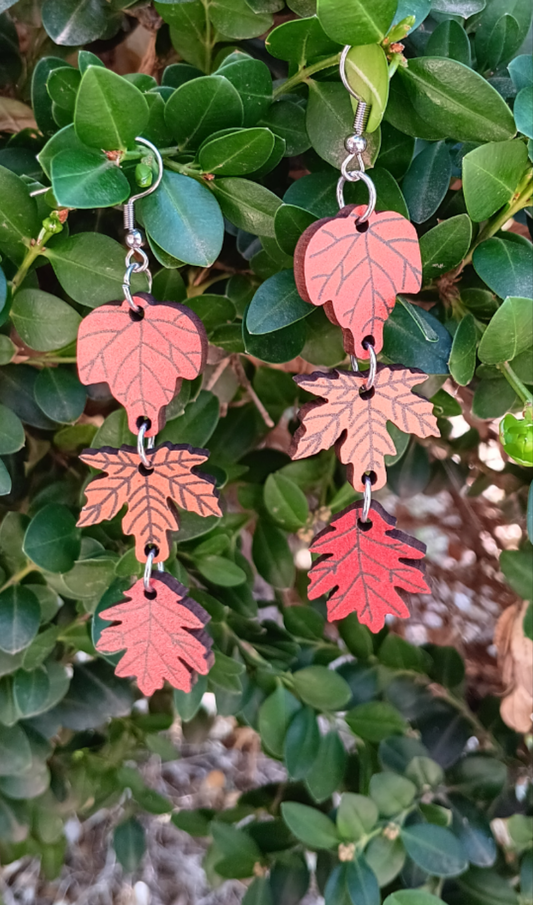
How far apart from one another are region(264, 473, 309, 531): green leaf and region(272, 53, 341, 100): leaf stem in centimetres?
36

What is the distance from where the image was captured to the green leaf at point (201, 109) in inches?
A: 17.4

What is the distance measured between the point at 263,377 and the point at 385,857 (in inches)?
21.1

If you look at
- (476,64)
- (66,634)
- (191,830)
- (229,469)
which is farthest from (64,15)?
(191,830)

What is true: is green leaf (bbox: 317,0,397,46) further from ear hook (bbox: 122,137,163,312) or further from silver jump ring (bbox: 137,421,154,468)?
silver jump ring (bbox: 137,421,154,468)

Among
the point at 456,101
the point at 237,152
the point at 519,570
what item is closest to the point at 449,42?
the point at 456,101

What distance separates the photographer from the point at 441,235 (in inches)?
19.4

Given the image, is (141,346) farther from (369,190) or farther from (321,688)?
(321,688)

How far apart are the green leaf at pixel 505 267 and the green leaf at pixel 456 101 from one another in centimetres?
9

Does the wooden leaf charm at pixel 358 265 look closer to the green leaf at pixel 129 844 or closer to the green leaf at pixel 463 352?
the green leaf at pixel 463 352

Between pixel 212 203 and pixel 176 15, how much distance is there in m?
0.19

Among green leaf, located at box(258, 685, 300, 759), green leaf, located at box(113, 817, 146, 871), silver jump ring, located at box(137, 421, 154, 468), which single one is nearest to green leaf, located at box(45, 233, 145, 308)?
silver jump ring, located at box(137, 421, 154, 468)

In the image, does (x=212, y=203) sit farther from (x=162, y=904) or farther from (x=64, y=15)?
(x=162, y=904)

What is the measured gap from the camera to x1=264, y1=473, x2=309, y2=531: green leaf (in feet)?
2.30

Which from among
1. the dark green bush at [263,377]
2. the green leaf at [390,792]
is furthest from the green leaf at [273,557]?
the green leaf at [390,792]
